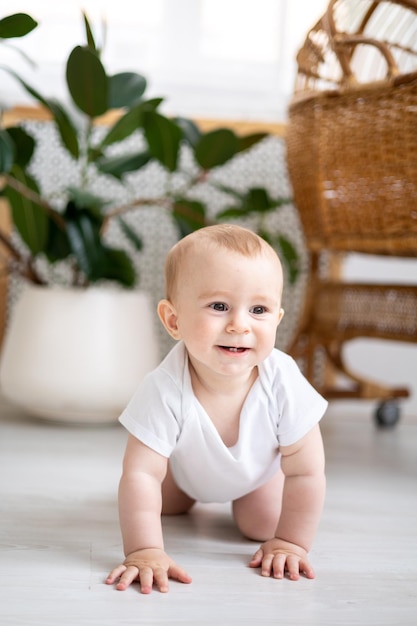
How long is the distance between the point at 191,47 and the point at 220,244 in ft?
5.91

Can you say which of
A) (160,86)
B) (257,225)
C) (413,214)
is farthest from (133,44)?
(413,214)

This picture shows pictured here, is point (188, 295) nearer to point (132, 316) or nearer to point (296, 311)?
point (132, 316)

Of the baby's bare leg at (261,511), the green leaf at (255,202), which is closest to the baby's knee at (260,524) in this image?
the baby's bare leg at (261,511)

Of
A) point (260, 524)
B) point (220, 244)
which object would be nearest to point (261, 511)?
point (260, 524)

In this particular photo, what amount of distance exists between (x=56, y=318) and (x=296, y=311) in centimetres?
90

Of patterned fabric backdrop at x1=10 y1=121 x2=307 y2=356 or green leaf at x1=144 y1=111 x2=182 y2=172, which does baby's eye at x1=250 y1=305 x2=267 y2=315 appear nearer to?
green leaf at x1=144 y1=111 x2=182 y2=172

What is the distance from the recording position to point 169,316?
3.23ft

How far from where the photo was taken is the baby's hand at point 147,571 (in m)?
0.87

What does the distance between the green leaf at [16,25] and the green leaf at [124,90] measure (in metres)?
0.34

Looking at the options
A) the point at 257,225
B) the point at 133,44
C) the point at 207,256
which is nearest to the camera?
Result: the point at 207,256

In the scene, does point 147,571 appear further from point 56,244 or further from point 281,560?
point 56,244

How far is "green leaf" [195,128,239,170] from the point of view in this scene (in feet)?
6.05

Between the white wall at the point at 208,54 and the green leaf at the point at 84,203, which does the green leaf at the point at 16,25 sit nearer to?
the green leaf at the point at 84,203

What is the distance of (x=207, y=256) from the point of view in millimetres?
928
